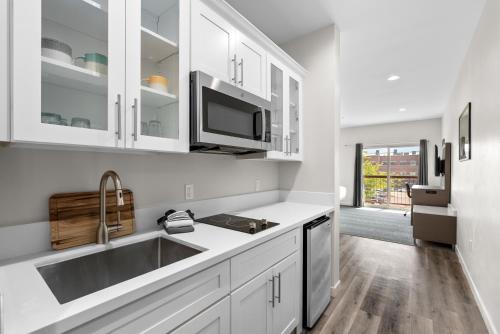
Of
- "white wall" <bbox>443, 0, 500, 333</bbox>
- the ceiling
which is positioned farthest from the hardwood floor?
the ceiling

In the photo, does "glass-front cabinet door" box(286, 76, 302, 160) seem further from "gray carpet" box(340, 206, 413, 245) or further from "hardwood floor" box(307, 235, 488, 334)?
"gray carpet" box(340, 206, 413, 245)

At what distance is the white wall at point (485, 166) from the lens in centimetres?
166

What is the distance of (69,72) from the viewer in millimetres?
955

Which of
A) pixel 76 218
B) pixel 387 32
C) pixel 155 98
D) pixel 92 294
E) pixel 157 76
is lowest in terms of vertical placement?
pixel 92 294

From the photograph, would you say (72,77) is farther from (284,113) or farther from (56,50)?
(284,113)

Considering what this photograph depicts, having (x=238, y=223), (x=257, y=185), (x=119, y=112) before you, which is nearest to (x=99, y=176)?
(x=119, y=112)

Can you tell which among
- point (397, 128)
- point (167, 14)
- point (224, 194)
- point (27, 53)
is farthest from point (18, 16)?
point (397, 128)

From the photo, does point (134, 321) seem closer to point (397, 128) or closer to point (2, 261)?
point (2, 261)

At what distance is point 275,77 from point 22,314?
2078 millimetres

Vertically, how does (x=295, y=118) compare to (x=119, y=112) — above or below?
above

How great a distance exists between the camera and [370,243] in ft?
12.5

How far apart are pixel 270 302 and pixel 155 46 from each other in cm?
156

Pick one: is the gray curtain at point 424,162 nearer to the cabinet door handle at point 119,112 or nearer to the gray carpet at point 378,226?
the gray carpet at point 378,226

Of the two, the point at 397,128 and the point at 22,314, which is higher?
the point at 397,128
